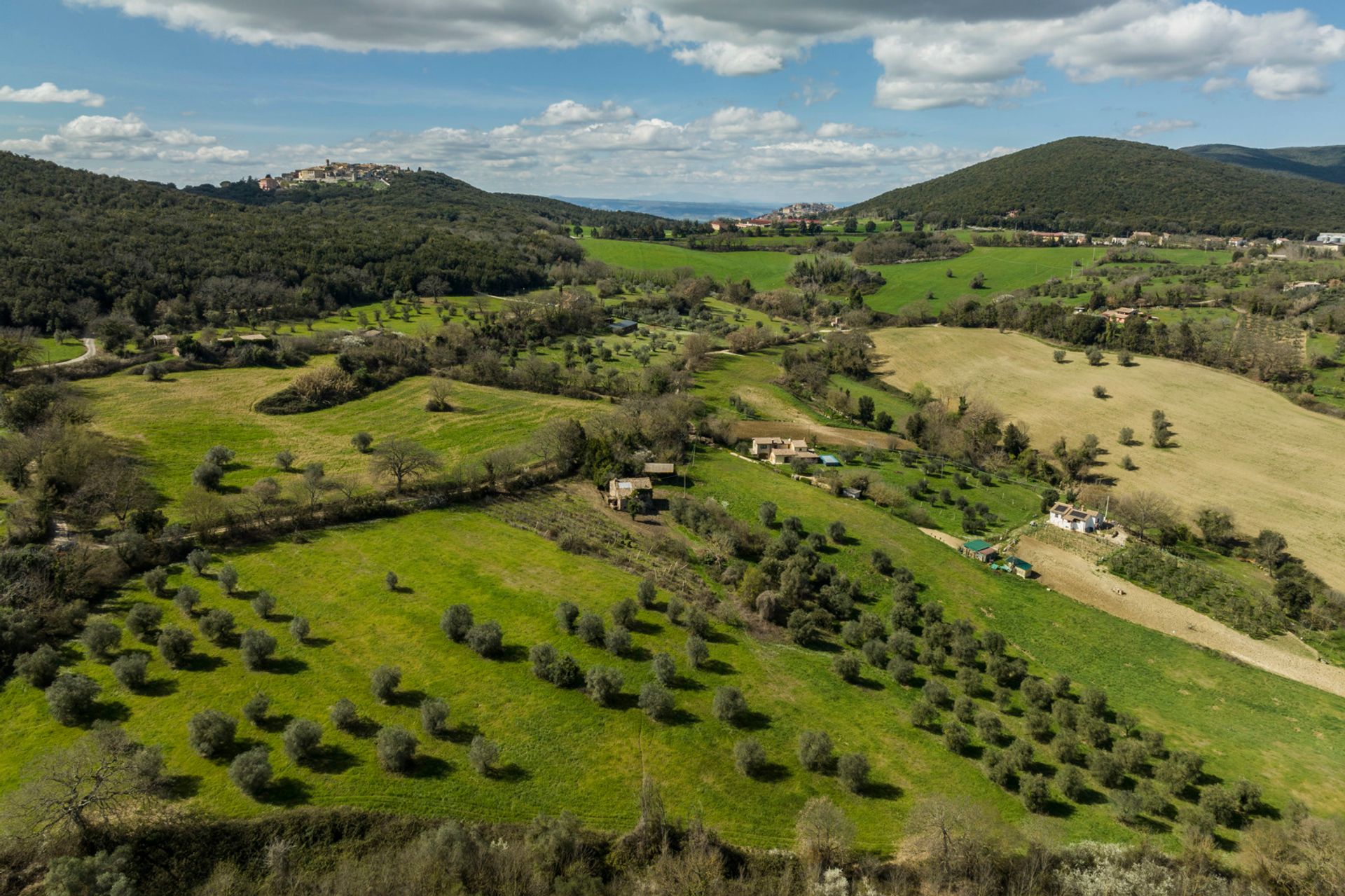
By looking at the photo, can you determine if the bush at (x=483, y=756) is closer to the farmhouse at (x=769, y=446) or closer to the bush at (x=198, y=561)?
the bush at (x=198, y=561)

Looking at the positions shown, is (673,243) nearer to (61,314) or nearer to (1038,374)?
(1038,374)

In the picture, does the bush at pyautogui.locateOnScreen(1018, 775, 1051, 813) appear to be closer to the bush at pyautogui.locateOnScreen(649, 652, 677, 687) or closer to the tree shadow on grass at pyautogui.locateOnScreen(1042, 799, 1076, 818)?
the tree shadow on grass at pyautogui.locateOnScreen(1042, 799, 1076, 818)

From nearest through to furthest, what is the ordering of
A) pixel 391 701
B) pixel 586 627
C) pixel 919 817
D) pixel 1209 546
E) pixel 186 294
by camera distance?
pixel 919 817 → pixel 391 701 → pixel 586 627 → pixel 1209 546 → pixel 186 294

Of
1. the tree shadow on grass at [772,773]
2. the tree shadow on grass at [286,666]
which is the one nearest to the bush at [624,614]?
the tree shadow on grass at [772,773]

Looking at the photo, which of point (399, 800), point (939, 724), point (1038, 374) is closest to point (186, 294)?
point (399, 800)

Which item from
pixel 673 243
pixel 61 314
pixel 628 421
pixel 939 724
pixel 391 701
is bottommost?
pixel 939 724

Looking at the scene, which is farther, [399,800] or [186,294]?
[186,294]

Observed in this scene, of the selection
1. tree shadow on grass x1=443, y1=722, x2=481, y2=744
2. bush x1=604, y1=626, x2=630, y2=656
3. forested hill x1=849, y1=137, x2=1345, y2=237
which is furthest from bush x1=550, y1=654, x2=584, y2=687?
forested hill x1=849, y1=137, x2=1345, y2=237
